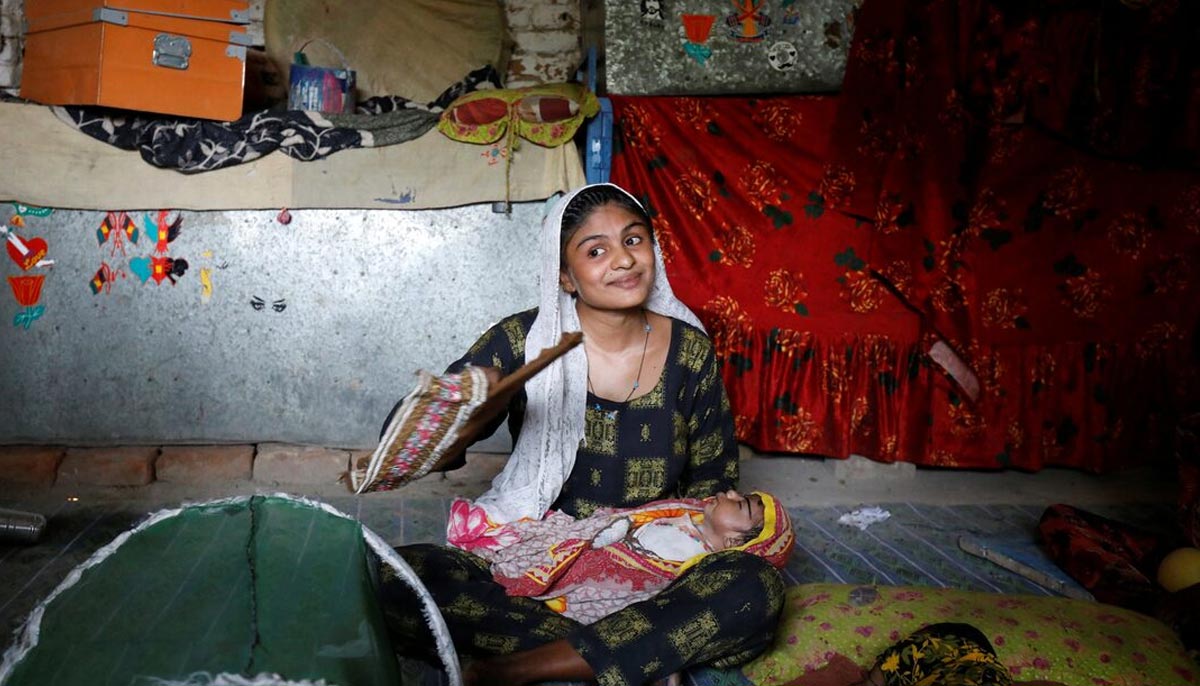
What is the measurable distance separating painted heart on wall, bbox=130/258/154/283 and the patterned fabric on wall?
2006 mm

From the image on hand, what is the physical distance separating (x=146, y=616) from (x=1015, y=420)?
12.2ft

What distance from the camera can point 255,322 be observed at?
4102 millimetres

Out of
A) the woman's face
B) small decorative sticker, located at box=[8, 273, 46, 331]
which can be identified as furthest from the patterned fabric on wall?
small decorative sticker, located at box=[8, 273, 46, 331]

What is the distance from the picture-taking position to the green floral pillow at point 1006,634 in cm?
241

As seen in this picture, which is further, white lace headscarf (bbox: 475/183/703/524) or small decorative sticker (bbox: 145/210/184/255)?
small decorative sticker (bbox: 145/210/184/255)

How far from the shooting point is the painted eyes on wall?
13.4ft

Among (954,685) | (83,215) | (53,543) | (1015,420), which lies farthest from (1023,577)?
(83,215)

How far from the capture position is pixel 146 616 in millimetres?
1350

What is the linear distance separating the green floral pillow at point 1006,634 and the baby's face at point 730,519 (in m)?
0.31

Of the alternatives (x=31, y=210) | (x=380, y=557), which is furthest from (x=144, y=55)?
(x=380, y=557)

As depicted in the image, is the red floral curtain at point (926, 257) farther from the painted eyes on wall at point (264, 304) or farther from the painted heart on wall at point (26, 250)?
the painted heart on wall at point (26, 250)

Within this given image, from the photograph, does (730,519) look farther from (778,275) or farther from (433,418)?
(778,275)

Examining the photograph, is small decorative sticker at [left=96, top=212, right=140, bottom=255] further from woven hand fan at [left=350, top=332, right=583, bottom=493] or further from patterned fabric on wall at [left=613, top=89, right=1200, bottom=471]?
woven hand fan at [left=350, top=332, right=583, bottom=493]

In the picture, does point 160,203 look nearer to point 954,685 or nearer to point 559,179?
point 559,179
